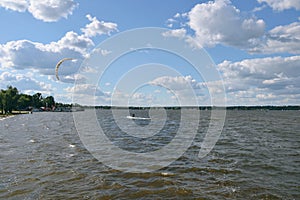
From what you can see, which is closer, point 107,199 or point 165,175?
point 107,199

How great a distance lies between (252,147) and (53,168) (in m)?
22.9

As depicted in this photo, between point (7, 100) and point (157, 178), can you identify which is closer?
point (157, 178)

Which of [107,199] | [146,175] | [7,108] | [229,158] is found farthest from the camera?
[7,108]

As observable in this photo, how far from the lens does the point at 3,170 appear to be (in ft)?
68.3

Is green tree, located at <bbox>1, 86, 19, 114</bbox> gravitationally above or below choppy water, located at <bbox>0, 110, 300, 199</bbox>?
above

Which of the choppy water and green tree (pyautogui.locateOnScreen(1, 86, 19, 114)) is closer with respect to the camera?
the choppy water

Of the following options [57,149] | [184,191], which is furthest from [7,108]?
[184,191]

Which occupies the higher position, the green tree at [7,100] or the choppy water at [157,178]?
the green tree at [7,100]

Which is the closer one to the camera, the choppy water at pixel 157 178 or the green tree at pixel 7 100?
the choppy water at pixel 157 178

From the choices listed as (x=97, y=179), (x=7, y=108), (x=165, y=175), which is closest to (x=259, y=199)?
(x=165, y=175)

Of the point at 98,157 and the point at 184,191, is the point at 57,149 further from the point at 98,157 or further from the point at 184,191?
the point at 184,191

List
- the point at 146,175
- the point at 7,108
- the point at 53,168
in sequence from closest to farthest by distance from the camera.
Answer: the point at 146,175 < the point at 53,168 < the point at 7,108

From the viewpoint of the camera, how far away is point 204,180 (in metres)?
18.5

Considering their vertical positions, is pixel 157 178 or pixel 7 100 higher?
pixel 7 100
